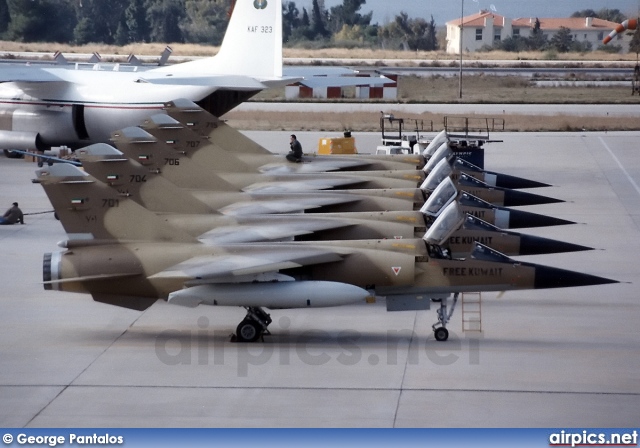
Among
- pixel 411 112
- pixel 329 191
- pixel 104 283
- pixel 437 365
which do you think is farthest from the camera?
pixel 411 112

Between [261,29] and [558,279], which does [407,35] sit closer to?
[261,29]

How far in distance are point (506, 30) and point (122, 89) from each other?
394 feet

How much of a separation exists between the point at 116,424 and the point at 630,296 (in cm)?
1211

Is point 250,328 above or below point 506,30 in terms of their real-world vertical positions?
below

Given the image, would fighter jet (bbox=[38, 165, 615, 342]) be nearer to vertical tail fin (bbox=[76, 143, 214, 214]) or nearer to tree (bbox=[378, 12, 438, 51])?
vertical tail fin (bbox=[76, 143, 214, 214])

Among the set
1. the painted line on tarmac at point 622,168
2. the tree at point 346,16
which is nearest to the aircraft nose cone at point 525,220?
the painted line on tarmac at point 622,168

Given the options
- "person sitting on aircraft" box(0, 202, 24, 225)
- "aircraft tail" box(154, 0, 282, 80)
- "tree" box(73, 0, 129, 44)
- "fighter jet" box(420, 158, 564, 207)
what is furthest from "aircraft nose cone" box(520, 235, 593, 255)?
"tree" box(73, 0, 129, 44)

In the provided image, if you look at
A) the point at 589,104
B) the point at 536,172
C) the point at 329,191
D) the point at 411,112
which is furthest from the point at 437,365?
the point at 589,104

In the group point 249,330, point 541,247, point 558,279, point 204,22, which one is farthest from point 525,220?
point 204,22

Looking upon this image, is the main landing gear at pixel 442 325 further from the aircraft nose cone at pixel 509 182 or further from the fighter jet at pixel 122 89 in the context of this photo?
the fighter jet at pixel 122 89

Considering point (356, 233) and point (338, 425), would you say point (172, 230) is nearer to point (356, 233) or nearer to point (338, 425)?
point (356, 233)

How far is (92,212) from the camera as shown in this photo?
19.4m

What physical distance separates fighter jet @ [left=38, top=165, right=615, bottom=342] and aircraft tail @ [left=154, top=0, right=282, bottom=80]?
910 inches

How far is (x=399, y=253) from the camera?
1912 cm
